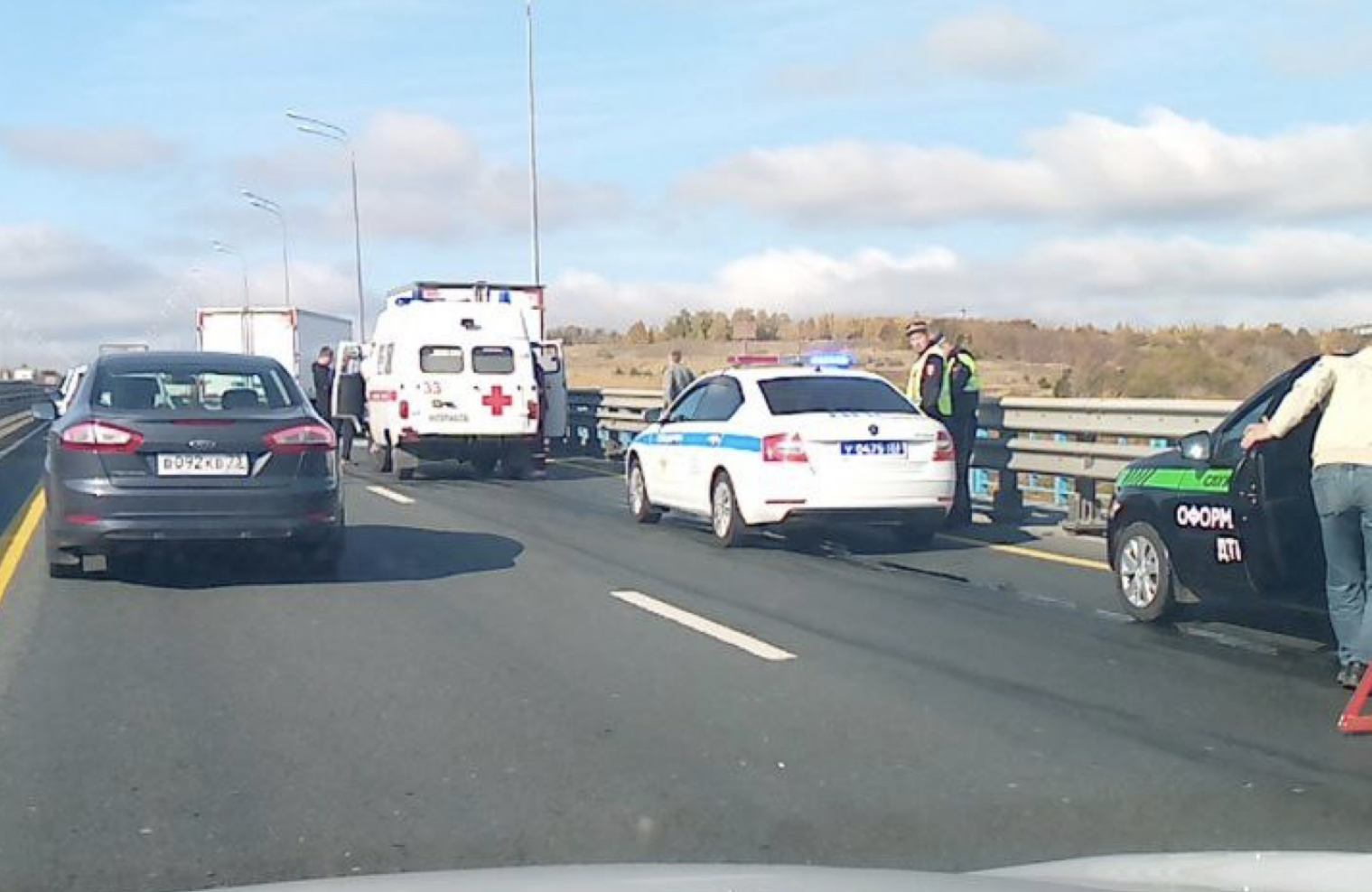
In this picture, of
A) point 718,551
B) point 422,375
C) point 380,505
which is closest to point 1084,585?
point 718,551

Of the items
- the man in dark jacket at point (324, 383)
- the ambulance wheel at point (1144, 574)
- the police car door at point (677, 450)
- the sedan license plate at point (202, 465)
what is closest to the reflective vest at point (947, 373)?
the police car door at point (677, 450)

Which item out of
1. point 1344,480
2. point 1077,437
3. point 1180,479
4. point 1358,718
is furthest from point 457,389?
point 1358,718

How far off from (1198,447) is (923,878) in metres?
5.59

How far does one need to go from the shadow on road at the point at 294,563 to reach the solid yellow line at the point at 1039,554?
12.4ft

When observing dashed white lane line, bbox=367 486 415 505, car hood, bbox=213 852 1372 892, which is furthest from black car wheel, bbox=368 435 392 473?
car hood, bbox=213 852 1372 892

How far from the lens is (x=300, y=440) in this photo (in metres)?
10.9

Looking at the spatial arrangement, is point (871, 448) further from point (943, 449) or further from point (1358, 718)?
point (1358, 718)

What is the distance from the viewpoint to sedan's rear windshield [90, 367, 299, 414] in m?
10.8

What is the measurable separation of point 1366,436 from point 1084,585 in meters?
4.06

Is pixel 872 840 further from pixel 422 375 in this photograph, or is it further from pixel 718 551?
pixel 422 375

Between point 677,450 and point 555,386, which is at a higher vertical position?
point 555,386

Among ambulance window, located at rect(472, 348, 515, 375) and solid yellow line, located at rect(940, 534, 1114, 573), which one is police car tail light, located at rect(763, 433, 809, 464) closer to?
solid yellow line, located at rect(940, 534, 1114, 573)

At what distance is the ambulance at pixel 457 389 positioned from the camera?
884 inches

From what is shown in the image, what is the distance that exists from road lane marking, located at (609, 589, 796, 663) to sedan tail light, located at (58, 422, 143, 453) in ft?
10.5
